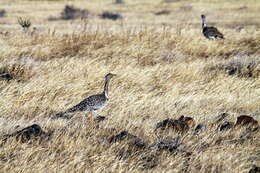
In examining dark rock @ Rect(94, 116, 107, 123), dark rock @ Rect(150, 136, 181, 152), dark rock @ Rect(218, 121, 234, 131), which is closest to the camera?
dark rock @ Rect(150, 136, 181, 152)

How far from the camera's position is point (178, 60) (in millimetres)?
12578

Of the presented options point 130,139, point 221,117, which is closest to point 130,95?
point 221,117

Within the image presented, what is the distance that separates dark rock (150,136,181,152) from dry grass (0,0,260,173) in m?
0.11

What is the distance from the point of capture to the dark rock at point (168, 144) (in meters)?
6.22

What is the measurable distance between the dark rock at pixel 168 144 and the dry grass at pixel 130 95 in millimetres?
105

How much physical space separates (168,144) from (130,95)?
10.6 ft

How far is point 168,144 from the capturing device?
20.7 ft

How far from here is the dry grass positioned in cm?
585

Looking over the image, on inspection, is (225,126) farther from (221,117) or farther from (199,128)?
→ (221,117)

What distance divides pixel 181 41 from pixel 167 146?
811 centimetres

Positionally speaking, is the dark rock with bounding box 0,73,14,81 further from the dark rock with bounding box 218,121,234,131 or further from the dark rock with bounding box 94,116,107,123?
the dark rock with bounding box 218,121,234,131

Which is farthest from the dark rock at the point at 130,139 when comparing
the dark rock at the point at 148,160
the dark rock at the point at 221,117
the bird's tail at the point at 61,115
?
the dark rock at the point at 221,117

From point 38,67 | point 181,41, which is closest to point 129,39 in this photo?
point 181,41

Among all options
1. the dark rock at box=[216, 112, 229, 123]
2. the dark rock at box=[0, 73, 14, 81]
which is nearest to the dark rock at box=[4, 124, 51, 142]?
the dark rock at box=[216, 112, 229, 123]
